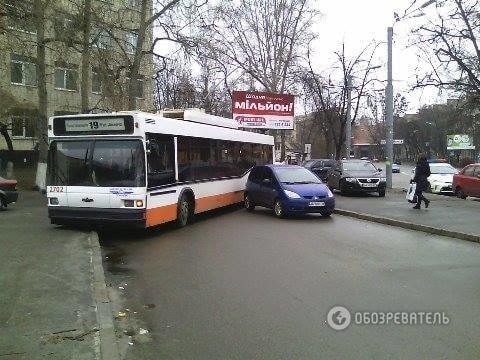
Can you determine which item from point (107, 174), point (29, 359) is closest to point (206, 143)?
point (107, 174)

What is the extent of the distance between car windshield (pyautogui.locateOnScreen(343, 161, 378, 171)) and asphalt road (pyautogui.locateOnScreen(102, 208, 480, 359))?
11.8 meters

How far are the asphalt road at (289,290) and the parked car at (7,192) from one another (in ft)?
20.9

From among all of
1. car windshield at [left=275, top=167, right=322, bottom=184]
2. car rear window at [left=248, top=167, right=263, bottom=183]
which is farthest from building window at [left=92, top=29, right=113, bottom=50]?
car windshield at [left=275, top=167, right=322, bottom=184]

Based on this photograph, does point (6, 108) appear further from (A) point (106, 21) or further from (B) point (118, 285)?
(B) point (118, 285)

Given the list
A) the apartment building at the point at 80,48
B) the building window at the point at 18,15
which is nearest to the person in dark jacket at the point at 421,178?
the building window at the point at 18,15

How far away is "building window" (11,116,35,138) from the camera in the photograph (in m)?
35.6

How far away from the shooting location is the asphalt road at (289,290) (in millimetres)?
4957

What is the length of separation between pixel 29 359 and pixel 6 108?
2903 centimetres

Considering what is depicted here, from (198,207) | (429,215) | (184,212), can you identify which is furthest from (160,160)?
(429,215)

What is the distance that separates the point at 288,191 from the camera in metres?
15.7

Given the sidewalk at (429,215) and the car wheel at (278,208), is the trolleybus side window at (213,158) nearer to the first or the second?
the car wheel at (278,208)

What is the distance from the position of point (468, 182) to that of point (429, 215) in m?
8.23

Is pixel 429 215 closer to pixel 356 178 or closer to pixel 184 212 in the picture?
pixel 184 212

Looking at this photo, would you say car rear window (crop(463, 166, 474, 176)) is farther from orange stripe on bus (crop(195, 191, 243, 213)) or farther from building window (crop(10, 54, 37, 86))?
building window (crop(10, 54, 37, 86))
